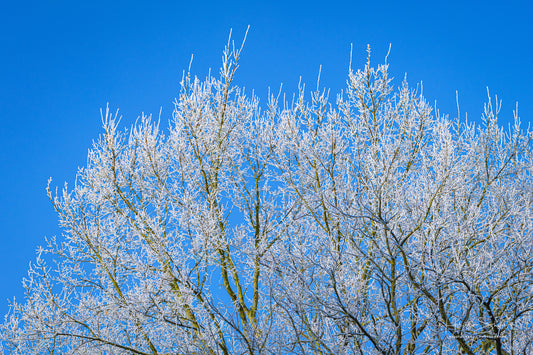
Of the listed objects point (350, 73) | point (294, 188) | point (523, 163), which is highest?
point (350, 73)

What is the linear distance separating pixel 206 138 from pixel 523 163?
16.8 feet

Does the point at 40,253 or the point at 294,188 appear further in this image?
the point at 40,253

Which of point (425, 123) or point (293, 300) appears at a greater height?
point (425, 123)

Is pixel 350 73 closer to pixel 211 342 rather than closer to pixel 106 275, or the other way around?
pixel 211 342

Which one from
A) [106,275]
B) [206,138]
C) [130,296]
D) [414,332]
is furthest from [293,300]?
[106,275]

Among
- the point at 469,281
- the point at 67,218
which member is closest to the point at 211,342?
the point at 469,281

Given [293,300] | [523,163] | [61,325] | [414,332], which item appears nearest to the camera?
[293,300]

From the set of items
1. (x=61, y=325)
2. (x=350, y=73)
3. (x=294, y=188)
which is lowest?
(x=61, y=325)

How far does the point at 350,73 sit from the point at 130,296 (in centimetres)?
446

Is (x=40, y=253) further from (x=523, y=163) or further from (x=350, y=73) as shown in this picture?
(x=523, y=163)

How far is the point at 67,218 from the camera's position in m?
6.94

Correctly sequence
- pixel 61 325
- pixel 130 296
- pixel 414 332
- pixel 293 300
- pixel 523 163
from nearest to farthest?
pixel 293 300 < pixel 414 332 < pixel 130 296 < pixel 61 325 < pixel 523 163

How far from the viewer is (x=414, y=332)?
480 cm

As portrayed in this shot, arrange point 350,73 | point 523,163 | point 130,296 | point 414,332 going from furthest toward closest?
point 523,163 < point 350,73 < point 130,296 < point 414,332
